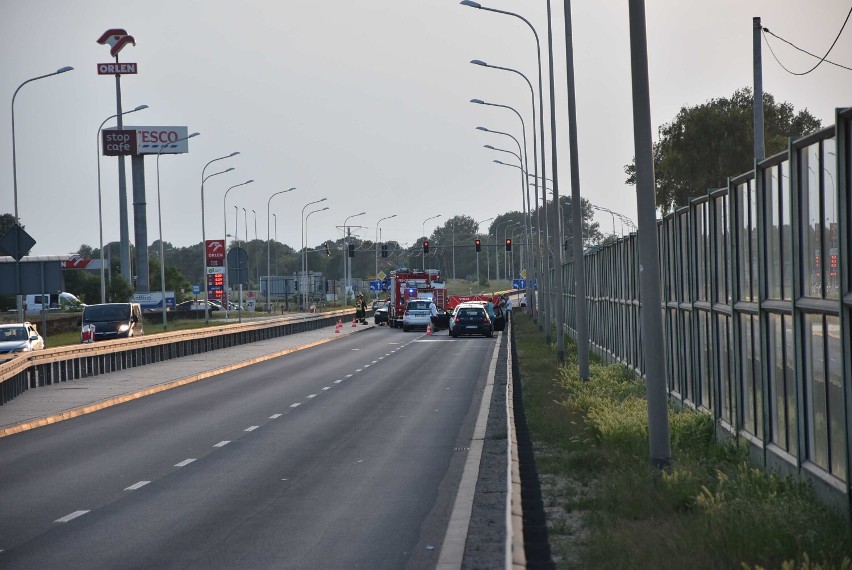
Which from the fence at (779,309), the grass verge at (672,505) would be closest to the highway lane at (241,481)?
the grass verge at (672,505)

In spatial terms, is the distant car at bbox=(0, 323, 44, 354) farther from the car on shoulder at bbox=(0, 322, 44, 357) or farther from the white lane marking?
the white lane marking

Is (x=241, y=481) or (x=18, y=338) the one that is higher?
(x=18, y=338)

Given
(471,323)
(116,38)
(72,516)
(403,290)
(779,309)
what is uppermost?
(116,38)

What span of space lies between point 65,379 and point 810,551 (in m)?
27.8

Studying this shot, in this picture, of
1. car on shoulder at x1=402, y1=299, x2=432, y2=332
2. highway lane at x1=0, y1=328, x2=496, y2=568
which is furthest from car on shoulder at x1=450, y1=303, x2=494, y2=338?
highway lane at x1=0, y1=328, x2=496, y2=568

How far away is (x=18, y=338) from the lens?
137ft

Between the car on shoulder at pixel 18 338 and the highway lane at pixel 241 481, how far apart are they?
508 inches

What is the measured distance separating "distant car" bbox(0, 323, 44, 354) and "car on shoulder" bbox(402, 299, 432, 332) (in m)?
34.0

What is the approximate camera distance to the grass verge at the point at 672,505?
9.10m

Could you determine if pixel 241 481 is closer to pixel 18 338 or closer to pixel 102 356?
pixel 102 356

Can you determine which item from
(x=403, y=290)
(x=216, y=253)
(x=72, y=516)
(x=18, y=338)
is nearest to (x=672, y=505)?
(x=72, y=516)

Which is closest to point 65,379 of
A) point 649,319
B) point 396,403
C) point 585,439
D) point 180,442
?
point 396,403

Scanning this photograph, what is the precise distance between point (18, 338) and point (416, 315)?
1398 inches

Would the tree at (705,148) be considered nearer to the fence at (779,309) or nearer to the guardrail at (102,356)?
the guardrail at (102,356)
